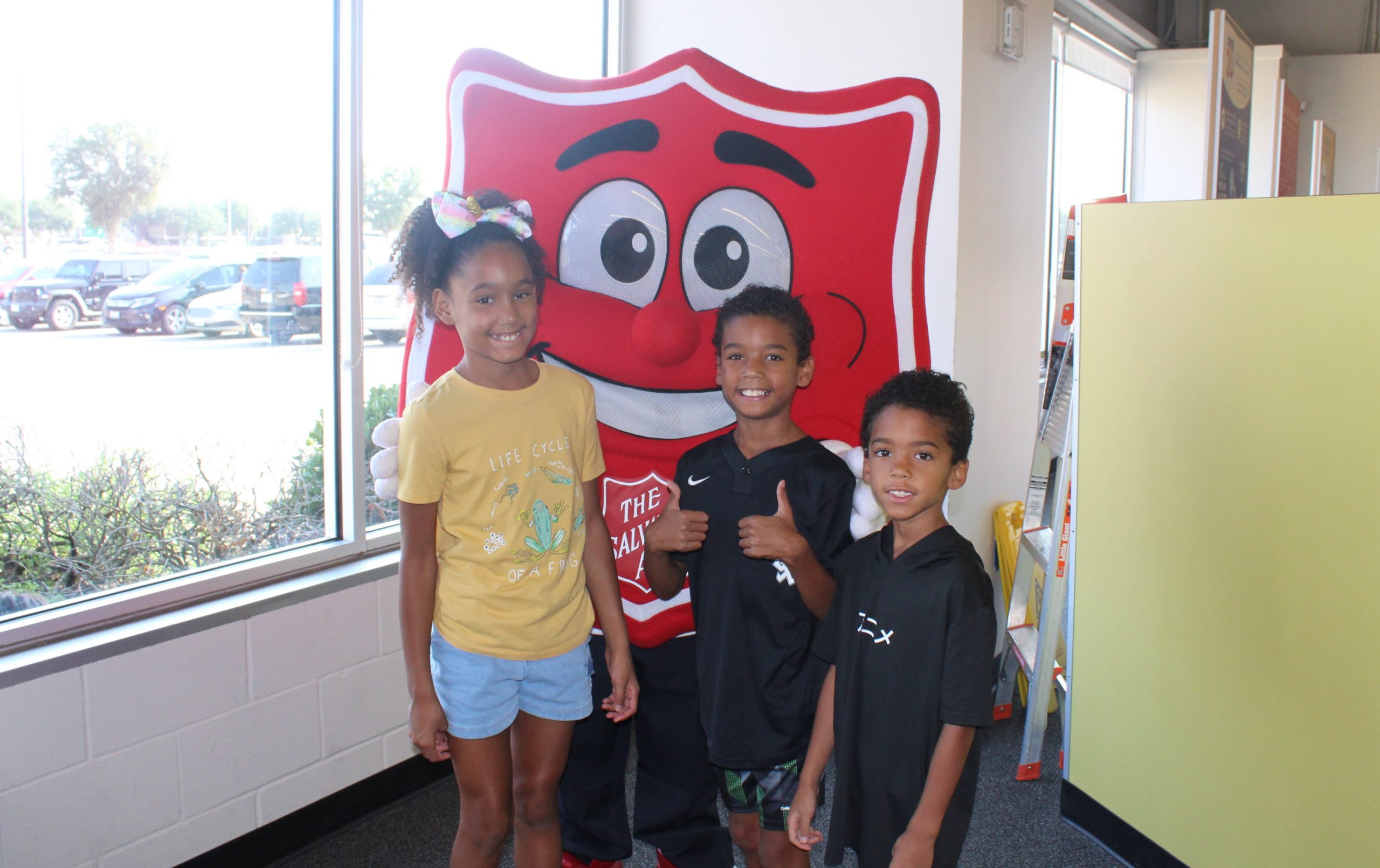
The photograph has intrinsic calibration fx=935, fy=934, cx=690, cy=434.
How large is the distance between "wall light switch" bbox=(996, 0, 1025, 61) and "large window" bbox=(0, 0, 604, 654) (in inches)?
57.9

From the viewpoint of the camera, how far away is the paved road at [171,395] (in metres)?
1.66

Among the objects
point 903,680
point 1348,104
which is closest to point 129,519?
point 903,680

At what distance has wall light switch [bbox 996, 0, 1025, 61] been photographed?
264cm

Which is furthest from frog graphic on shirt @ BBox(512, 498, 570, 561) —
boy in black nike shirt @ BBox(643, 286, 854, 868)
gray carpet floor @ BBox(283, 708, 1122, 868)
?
gray carpet floor @ BBox(283, 708, 1122, 868)

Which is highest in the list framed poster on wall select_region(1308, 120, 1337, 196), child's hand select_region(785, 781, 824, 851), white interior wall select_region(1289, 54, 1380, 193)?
Answer: white interior wall select_region(1289, 54, 1380, 193)


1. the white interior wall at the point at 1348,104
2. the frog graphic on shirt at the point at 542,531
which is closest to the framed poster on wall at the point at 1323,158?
the white interior wall at the point at 1348,104

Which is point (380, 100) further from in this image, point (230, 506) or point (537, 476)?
point (537, 476)

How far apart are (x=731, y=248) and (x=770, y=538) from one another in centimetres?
50

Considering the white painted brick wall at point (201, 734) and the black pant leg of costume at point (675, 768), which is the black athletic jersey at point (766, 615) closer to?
the black pant leg of costume at point (675, 768)

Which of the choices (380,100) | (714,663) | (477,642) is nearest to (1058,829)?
(714,663)

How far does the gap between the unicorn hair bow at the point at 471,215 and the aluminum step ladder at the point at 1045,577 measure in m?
1.25

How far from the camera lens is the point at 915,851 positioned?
3.72ft

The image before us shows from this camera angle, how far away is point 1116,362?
1720 millimetres

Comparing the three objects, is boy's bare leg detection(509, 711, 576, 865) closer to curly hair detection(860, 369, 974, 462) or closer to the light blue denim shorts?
the light blue denim shorts
